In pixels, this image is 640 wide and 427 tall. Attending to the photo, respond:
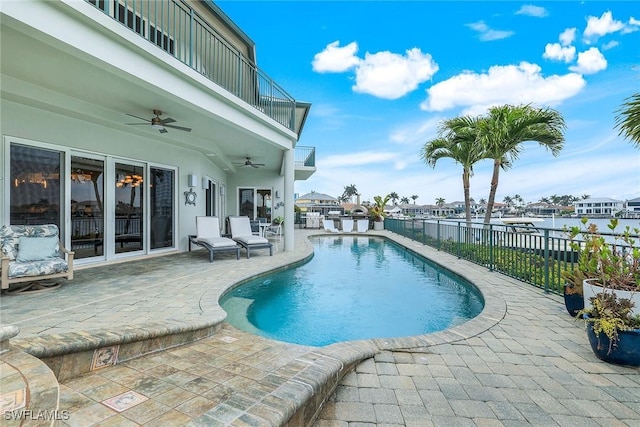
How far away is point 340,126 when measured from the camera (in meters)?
24.8

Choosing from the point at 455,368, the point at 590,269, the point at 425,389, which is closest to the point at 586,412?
the point at 455,368

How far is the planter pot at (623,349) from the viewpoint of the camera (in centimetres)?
238

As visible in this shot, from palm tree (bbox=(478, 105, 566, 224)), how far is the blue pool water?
385 cm

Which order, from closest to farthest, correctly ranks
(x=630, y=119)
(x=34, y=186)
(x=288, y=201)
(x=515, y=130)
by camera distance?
(x=630, y=119)
(x=34, y=186)
(x=515, y=130)
(x=288, y=201)

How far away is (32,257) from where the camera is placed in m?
4.50

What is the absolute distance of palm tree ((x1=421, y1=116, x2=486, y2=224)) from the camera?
9500mm

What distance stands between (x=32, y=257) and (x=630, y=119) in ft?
28.3

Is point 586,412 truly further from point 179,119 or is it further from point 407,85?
point 407,85

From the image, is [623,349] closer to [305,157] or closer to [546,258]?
[546,258]

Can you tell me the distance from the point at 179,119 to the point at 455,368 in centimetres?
640

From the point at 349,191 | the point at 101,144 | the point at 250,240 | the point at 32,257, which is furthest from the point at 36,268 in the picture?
the point at 349,191

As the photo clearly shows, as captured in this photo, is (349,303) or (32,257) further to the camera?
(349,303)

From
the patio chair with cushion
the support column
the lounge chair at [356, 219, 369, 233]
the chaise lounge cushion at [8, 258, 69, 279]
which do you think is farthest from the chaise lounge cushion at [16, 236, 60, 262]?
the lounge chair at [356, 219, 369, 233]

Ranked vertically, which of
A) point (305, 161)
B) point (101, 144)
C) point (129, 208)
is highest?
point (305, 161)
